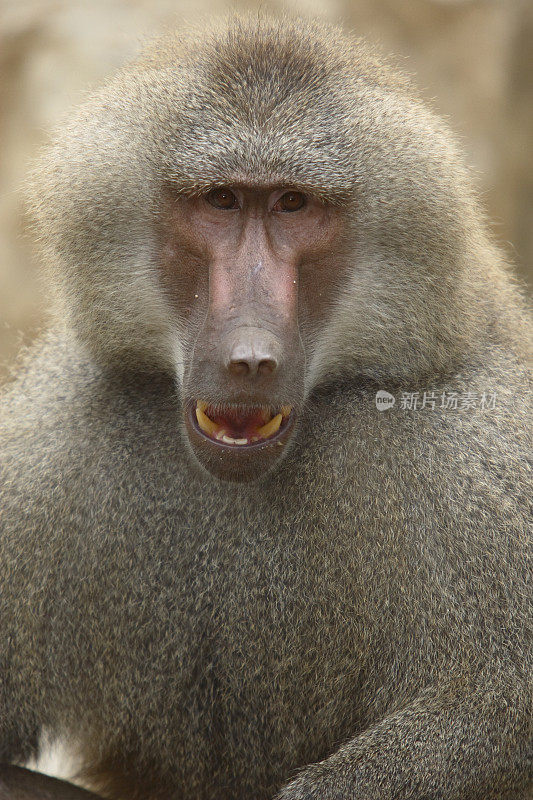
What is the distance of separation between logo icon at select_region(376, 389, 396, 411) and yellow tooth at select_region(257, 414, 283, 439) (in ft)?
1.14

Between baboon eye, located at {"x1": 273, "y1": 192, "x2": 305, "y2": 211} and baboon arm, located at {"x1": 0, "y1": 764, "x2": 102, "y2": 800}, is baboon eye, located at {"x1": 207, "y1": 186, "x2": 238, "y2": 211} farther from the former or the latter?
baboon arm, located at {"x1": 0, "y1": 764, "x2": 102, "y2": 800}

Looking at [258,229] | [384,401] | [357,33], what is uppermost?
[258,229]

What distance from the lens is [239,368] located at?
250 centimetres

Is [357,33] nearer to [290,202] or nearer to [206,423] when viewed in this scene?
[290,202]

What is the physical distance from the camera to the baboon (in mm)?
2707

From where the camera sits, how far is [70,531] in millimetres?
3000

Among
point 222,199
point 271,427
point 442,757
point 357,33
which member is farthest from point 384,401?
point 357,33

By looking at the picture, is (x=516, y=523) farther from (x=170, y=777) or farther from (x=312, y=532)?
(x=170, y=777)

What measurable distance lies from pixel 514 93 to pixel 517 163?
452 mm

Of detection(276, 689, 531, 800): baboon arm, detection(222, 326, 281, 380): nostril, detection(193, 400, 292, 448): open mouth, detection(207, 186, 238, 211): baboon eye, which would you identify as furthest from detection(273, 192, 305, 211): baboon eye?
detection(276, 689, 531, 800): baboon arm

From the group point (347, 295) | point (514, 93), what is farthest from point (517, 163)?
point (347, 295)

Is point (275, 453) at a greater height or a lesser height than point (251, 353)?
lesser

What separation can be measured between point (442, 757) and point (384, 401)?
0.94 metres

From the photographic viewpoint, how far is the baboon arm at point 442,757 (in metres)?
2.70
